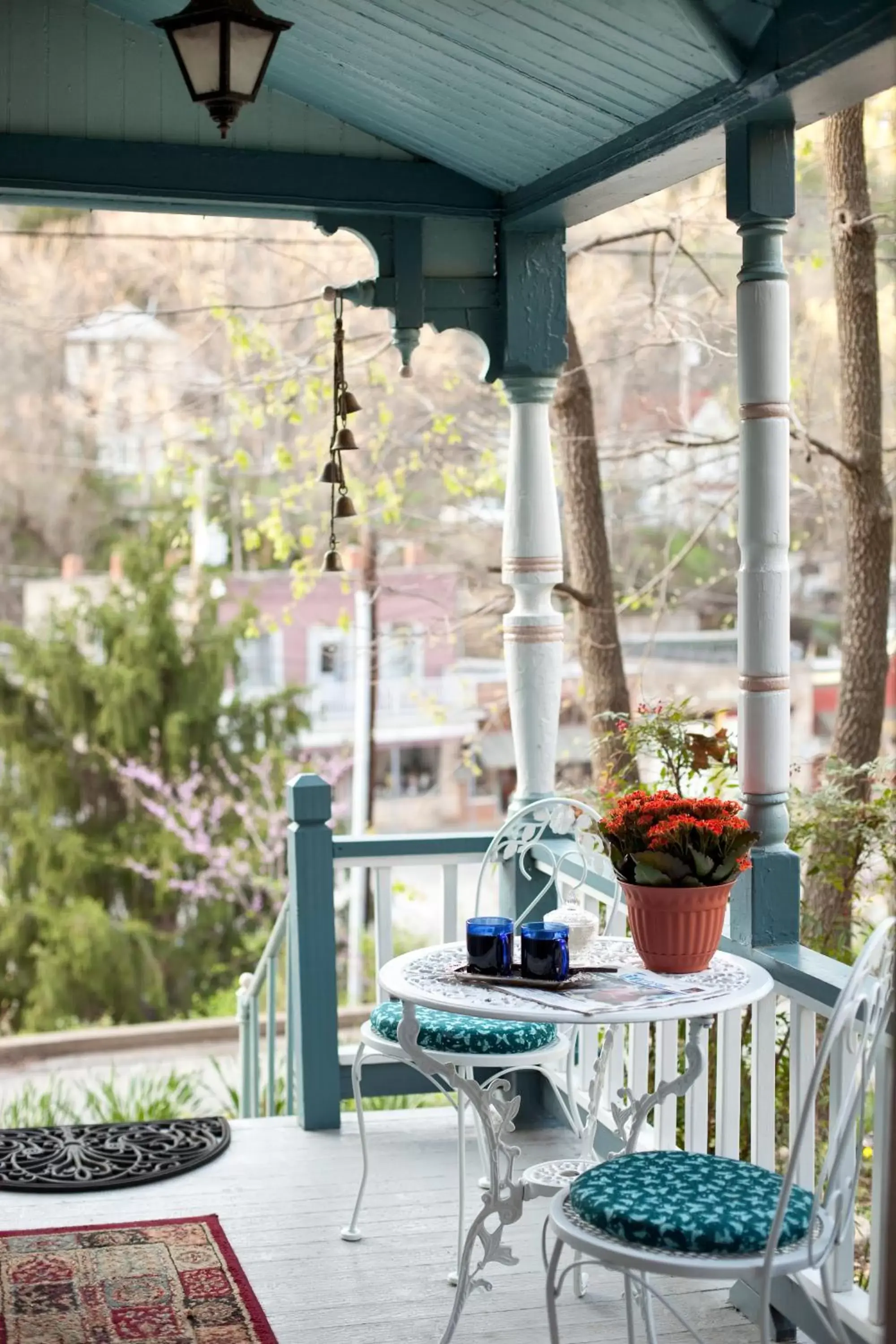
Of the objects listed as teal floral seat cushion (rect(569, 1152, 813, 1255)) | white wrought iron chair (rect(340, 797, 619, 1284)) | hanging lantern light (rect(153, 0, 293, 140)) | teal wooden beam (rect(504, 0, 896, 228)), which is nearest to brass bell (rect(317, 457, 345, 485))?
teal wooden beam (rect(504, 0, 896, 228))

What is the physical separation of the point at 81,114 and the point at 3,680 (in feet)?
20.4

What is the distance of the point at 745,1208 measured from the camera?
2.29 metres

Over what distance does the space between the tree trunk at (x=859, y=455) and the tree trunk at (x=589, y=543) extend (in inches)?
41.0

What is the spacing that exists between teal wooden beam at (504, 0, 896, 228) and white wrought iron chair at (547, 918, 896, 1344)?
4.86 ft

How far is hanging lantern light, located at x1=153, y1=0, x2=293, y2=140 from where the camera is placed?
2721 mm

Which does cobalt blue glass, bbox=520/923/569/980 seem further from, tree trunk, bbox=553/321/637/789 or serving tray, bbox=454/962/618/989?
tree trunk, bbox=553/321/637/789

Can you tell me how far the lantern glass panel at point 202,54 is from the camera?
2.73 m

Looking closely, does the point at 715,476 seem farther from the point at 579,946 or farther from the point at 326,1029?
the point at 579,946

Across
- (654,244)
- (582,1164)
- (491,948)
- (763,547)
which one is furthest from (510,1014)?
(654,244)

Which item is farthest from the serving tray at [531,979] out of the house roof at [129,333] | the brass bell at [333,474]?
the house roof at [129,333]

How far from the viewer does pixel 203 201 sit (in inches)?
157

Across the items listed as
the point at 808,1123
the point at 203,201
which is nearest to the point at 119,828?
the point at 203,201

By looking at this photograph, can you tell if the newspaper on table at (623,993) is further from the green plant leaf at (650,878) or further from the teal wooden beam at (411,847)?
the teal wooden beam at (411,847)

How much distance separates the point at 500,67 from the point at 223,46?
963mm
